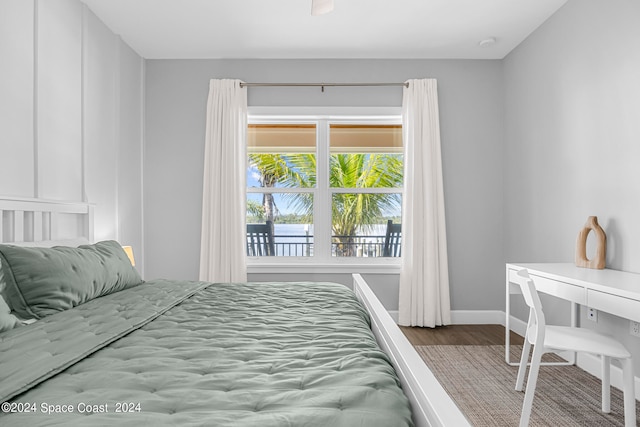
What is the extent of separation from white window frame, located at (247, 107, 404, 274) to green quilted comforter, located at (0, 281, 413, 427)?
2.44 meters

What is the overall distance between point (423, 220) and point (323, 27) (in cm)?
201

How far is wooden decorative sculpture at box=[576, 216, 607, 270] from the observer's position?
2645mm

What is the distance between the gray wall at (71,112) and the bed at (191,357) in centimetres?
52

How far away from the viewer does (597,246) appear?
2670 mm

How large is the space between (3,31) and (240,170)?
215 centimetres

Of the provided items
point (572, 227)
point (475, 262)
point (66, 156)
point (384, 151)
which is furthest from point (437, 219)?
point (66, 156)

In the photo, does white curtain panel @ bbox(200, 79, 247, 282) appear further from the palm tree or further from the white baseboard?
the white baseboard

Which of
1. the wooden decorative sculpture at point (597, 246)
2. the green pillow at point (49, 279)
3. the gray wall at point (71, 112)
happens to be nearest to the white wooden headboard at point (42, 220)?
the gray wall at point (71, 112)

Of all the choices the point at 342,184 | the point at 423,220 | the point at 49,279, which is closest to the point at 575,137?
the point at 423,220

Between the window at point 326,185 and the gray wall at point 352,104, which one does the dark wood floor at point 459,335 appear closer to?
the gray wall at point 352,104

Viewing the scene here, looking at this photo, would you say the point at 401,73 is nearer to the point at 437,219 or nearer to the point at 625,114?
the point at 437,219

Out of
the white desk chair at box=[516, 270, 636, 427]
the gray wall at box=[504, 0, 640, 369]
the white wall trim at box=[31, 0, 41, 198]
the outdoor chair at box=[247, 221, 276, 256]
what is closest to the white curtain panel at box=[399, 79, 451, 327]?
the gray wall at box=[504, 0, 640, 369]

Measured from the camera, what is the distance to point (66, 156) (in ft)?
9.47

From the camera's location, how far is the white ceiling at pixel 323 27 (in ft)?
10.5
